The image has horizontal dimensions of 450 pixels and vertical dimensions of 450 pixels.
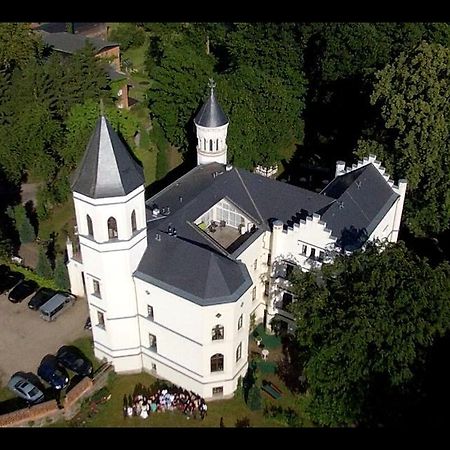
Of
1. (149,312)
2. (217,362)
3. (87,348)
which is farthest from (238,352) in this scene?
(87,348)

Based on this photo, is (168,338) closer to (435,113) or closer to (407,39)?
(435,113)

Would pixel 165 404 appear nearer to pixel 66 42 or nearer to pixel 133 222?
pixel 133 222

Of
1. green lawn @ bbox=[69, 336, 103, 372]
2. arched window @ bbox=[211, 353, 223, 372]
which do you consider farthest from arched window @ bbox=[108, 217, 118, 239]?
green lawn @ bbox=[69, 336, 103, 372]

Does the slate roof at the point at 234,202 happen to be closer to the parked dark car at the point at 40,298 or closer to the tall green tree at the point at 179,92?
the parked dark car at the point at 40,298

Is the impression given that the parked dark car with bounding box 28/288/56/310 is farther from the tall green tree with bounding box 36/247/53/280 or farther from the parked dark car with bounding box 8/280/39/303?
the tall green tree with bounding box 36/247/53/280
